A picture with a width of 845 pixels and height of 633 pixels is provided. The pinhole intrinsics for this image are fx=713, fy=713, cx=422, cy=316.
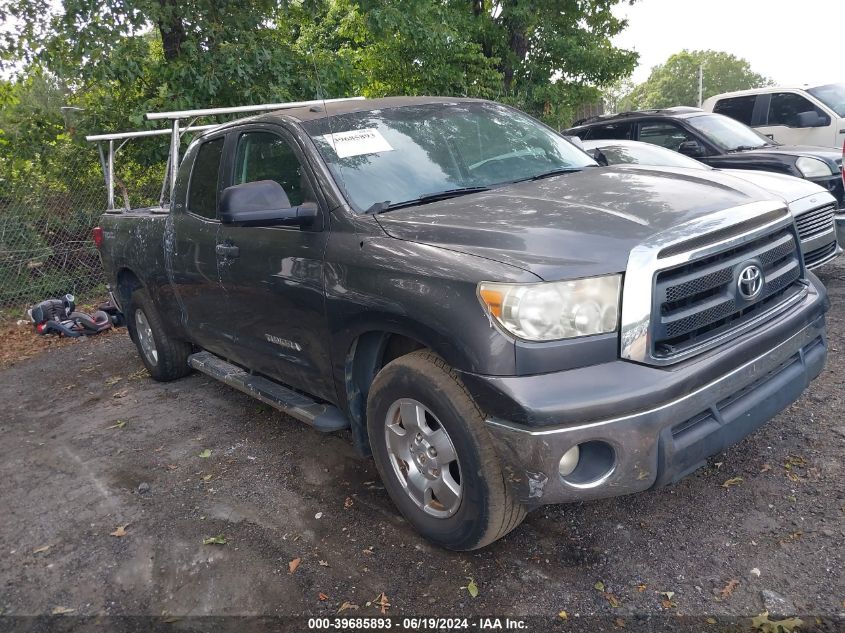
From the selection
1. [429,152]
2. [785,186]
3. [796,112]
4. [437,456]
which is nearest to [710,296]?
[437,456]

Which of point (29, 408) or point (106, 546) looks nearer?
point (106, 546)

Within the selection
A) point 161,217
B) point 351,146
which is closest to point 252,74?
point 161,217

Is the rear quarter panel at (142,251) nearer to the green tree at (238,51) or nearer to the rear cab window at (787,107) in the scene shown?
the green tree at (238,51)

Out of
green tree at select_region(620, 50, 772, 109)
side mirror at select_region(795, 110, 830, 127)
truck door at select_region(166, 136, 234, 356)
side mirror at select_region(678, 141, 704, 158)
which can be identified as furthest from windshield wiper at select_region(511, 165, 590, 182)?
green tree at select_region(620, 50, 772, 109)

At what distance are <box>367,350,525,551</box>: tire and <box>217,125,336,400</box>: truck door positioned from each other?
1.76ft

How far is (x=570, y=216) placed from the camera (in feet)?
9.79

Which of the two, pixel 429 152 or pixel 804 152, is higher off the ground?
pixel 429 152

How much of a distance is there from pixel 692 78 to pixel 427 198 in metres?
104

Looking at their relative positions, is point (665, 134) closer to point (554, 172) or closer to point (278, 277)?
point (554, 172)

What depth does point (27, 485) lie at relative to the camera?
172 inches

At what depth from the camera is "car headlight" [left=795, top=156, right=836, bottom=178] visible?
7.34m

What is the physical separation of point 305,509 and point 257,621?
0.90 meters

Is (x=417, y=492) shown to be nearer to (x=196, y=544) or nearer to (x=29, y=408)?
(x=196, y=544)

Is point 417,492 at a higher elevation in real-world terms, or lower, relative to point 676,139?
lower
